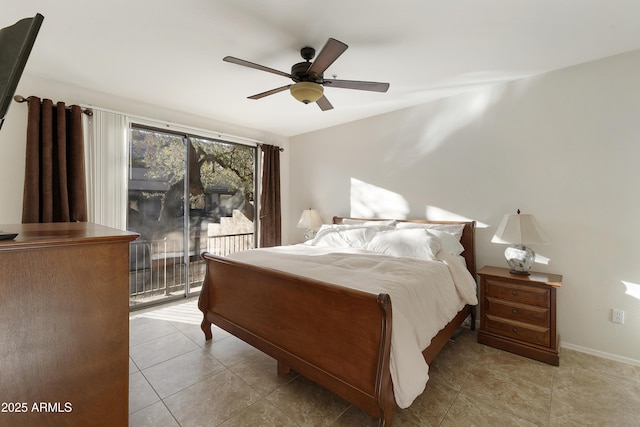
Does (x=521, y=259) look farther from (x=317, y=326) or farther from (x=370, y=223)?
(x=317, y=326)

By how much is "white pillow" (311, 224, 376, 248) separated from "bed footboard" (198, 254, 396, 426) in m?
1.41

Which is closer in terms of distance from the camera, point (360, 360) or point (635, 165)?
point (360, 360)

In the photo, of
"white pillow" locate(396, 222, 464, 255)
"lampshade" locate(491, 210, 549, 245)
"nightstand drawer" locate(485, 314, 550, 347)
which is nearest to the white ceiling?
"lampshade" locate(491, 210, 549, 245)

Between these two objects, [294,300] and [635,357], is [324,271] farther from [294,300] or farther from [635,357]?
[635,357]

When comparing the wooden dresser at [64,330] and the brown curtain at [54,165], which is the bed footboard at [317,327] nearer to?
the wooden dresser at [64,330]

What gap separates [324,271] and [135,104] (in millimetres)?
3151

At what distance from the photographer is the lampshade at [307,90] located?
6.96 feet

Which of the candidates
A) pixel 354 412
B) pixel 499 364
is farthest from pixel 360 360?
pixel 499 364

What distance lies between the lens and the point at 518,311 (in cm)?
241

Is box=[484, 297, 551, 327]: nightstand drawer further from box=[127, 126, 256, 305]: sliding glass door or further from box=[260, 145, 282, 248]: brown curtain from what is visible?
box=[127, 126, 256, 305]: sliding glass door

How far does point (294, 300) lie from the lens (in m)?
1.89

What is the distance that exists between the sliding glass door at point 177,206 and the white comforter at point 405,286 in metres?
1.65

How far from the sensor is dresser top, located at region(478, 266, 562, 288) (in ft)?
7.52

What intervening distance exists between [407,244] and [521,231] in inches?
38.4
